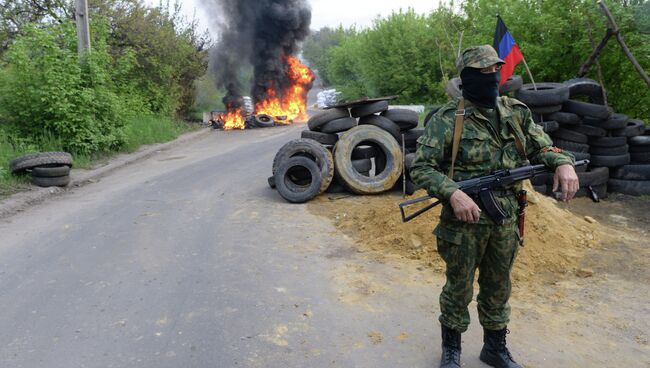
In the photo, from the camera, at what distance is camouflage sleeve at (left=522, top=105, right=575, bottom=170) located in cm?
308

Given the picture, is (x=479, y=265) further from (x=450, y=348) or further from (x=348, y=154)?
(x=348, y=154)

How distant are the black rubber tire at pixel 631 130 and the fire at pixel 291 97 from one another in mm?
16481

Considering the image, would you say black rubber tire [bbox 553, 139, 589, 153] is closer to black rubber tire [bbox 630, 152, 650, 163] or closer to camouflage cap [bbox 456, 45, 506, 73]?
black rubber tire [bbox 630, 152, 650, 163]

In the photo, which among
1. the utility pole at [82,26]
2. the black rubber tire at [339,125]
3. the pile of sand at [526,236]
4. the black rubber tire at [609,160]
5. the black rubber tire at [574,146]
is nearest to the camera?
the pile of sand at [526,236]

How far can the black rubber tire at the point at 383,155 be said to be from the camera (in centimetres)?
809

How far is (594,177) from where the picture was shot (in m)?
8.17

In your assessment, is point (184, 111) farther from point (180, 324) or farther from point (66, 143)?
point (180, 324)

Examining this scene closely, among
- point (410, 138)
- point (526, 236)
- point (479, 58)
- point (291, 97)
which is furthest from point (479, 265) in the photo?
point (291, 97)

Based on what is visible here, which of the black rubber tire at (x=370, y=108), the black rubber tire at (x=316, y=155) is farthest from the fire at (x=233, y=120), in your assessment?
the black rubber tire at (x=316, y=155)

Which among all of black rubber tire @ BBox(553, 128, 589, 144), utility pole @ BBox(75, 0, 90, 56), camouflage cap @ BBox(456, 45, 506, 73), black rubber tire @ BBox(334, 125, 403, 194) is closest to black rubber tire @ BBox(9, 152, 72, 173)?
utility pole @ BBox(75, 0, 90, 56)

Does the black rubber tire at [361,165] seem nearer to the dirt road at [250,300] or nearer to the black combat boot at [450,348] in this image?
the dirt road at [250,300]

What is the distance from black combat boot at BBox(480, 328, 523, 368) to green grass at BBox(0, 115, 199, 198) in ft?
26.8

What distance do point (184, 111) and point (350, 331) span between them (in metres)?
21.3

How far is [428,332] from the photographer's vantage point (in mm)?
3746
